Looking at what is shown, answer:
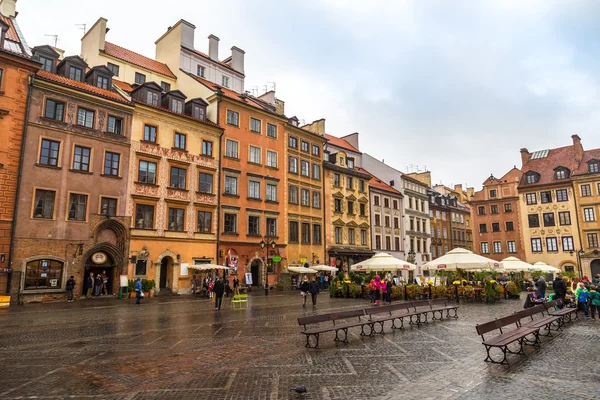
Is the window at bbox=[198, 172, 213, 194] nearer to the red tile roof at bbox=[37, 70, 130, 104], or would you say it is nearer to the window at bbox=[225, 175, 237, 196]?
the window at bbox=[225, 175, 237, 196]

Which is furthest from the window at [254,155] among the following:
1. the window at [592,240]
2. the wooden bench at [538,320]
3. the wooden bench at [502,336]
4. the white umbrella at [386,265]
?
the window at [592,240]

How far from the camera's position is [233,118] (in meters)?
37.1

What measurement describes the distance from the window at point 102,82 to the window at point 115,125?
115 inches

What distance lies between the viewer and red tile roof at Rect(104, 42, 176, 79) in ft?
119

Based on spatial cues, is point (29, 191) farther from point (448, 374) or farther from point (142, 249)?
point (448, 374)

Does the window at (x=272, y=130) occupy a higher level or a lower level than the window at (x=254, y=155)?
higher

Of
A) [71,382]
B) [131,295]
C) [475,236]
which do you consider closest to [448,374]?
[71,382]

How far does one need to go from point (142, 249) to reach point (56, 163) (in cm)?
797

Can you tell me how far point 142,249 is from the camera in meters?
29.1

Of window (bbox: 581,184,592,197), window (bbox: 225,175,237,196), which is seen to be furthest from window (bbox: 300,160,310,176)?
window (bbox: 581,184,592,197)

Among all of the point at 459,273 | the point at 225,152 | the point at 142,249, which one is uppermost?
the point at 225,152

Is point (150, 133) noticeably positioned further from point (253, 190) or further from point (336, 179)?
point (336, 179)

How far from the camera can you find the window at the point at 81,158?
26859 mm

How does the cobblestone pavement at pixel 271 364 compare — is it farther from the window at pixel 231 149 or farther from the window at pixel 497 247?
the window at pixel 497 247
